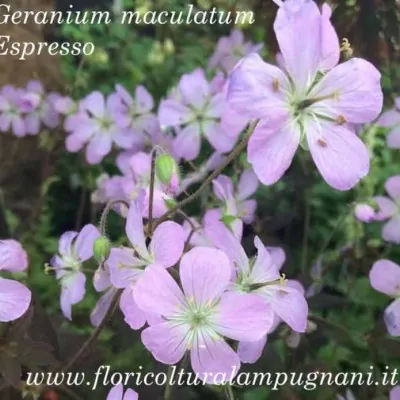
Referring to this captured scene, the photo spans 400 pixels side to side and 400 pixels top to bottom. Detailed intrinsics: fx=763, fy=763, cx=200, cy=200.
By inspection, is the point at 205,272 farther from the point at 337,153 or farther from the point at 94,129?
the point at 94,129

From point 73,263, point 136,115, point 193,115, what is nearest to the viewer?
point 73,263

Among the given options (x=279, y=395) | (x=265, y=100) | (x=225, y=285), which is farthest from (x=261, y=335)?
(x=279, y=395)

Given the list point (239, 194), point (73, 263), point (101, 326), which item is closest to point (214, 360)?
point (101, 326)

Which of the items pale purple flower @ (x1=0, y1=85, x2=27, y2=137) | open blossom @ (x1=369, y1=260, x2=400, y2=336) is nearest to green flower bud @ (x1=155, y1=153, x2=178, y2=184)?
open blossom @ (x1=369, y1=260, x2=400, y2=336)

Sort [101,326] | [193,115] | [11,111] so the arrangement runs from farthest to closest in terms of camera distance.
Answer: [11,111] < [193,115] < [101,326]

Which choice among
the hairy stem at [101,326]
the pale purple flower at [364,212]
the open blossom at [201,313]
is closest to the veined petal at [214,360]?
the open blossom at [201,313]

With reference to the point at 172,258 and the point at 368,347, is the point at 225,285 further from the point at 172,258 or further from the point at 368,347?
the point at 368,347
